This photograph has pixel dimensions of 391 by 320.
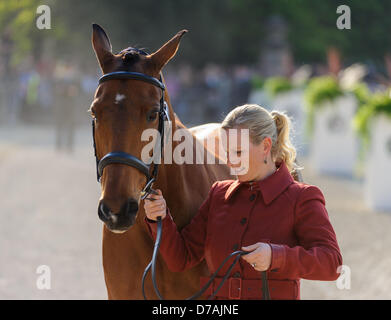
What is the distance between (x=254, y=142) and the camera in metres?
3.06

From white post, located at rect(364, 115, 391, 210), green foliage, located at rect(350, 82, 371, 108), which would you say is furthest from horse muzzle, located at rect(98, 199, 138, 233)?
green foliage, located at rect(350, 82, 371, 108)

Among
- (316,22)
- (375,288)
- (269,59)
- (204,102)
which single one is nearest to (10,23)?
(204,102)

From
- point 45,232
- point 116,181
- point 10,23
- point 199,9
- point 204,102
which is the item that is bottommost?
point 116,181

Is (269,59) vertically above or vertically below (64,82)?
above

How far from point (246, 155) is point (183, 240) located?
Answer: 0.56 meters

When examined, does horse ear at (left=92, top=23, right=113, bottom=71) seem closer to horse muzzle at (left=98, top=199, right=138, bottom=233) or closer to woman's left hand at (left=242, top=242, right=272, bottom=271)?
horse muzzle at (left=98, top=199, right=138, bottom=233)

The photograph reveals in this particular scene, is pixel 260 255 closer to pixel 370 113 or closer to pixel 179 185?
pixel 179 185

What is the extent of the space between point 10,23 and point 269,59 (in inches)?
490

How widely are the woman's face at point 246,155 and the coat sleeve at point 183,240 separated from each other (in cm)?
32

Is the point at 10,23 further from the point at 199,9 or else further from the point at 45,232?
the point at 45,232

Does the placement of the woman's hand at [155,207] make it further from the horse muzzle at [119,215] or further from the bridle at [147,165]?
the horse muzzle at [119,215]

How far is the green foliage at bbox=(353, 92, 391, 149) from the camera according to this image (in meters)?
11.0

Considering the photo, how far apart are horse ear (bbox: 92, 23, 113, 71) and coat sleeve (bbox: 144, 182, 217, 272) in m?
0.77

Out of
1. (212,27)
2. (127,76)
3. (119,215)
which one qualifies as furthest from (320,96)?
(212,27)
